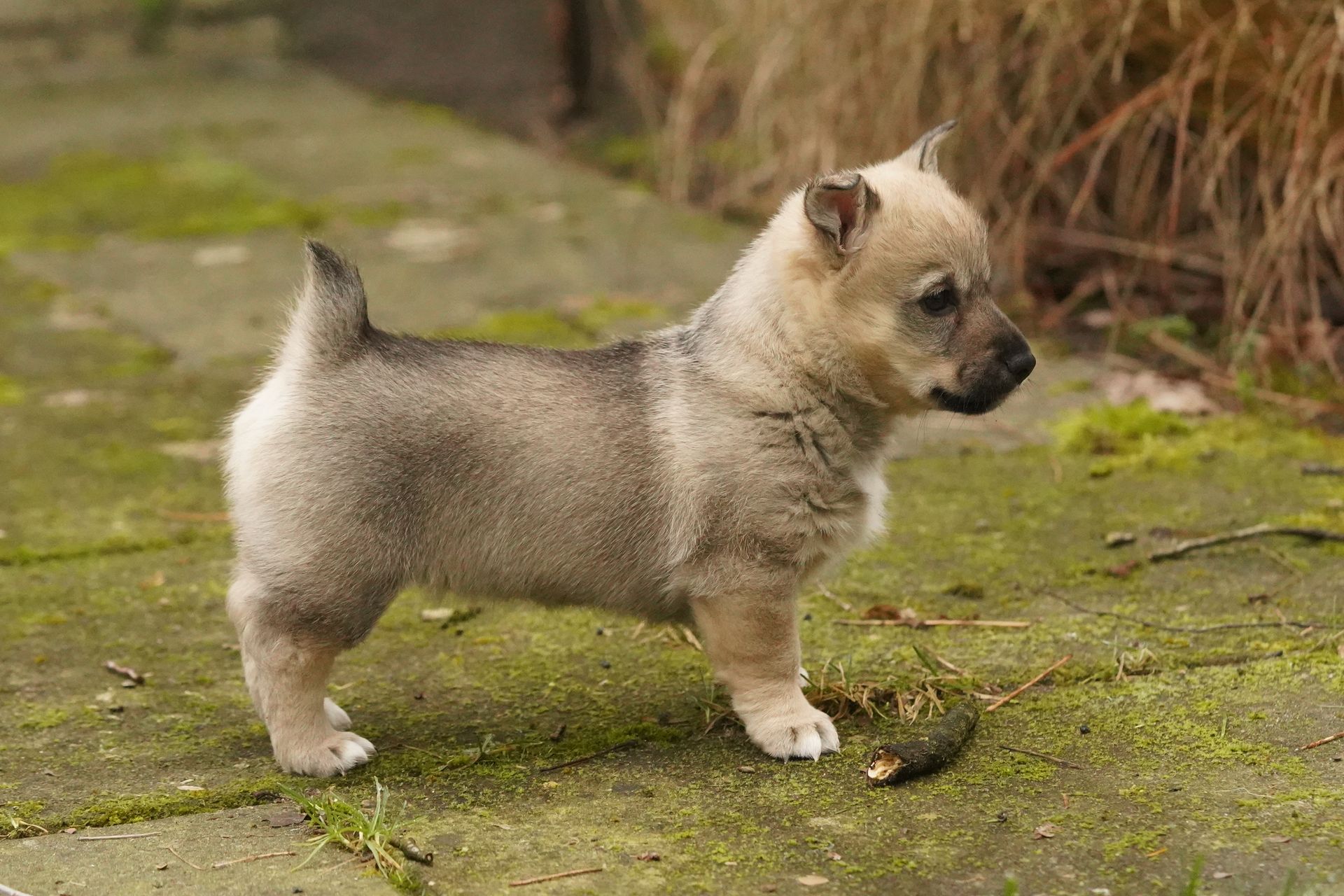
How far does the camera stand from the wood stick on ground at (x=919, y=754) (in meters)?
3.14

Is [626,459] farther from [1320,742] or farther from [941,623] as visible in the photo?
[1320,742]

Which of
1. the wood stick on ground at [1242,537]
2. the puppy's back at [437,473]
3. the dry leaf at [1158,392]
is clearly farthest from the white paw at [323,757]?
the dry leaf at [1158,392]

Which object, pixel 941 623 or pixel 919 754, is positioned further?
pixel 941 623

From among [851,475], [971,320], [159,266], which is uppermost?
[971,320]

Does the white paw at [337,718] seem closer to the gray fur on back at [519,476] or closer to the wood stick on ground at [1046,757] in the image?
the gray fur on back at [519,476]

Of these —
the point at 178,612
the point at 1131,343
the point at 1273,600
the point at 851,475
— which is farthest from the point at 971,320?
the point at 1131,343

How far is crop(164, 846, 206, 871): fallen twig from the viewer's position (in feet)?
9.28

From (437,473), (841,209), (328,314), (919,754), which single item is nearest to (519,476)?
(437,473)

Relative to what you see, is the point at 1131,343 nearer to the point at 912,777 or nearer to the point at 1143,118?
the point at 1143,118

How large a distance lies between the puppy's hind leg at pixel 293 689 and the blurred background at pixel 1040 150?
328cm

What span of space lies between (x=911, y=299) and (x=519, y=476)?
95 centimetres

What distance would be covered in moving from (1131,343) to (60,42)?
790 cm

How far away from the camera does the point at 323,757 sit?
10.9ft

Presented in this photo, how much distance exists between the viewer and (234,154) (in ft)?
29.6
